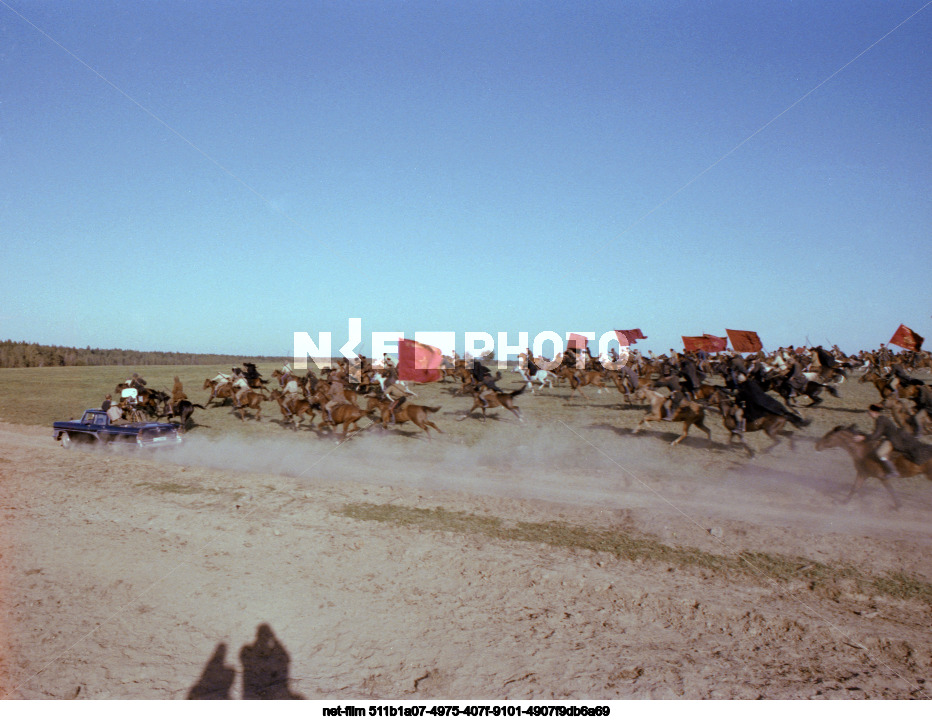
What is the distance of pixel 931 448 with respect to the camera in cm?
1005

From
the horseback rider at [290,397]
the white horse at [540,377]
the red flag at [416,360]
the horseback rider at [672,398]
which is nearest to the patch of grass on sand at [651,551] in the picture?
the horseback rider at [672,398]

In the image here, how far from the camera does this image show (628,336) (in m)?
37.9

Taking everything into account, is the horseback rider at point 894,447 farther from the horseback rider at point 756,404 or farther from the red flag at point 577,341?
the red flag at point 577,341

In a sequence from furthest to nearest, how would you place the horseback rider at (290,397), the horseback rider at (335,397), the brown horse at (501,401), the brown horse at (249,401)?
the brown horse at (249,401)
the brown horse at (501,401)
the horseback rider at (290,397)
the horseback rider at (335,397)

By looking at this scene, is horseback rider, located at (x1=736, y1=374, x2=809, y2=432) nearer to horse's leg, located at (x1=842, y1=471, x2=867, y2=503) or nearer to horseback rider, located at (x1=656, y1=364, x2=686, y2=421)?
horseback rider, located at (x1=656, y1=364, x2=686, y2=421)

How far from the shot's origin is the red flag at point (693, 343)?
36625 mm

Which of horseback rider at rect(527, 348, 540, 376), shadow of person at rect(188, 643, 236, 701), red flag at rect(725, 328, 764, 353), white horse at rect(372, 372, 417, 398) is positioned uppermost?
red flag at rect(725, 328, 764, 353)

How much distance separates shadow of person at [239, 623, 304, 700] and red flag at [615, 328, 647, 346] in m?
33.9

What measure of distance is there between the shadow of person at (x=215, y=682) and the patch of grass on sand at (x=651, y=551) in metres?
3.95

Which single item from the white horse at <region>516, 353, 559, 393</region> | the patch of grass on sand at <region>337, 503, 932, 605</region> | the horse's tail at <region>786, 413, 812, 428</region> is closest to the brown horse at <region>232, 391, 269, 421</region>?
the patch of grass on sand at <region>337, 503, 932, 605</region>

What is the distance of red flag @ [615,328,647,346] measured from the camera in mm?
37312

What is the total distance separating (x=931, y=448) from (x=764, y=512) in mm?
3352
